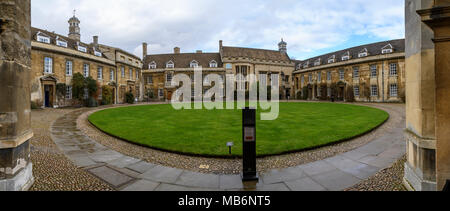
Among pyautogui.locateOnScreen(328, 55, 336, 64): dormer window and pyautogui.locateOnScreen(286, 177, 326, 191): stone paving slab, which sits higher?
pyautogui.locateOnScreen(328, 55, 336, 64): dormer window

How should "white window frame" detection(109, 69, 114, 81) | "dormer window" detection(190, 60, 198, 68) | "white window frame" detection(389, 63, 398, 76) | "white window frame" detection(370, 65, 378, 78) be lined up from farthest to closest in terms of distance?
1. "dormer window" detection(190, 60, 198, 68)
2. "white window frame" detection(370, 65, 378, 78)
3. "white window frame" detection(109, 69, 114, 81)
4. "white window frame" detection(389, 63, 398, 76)

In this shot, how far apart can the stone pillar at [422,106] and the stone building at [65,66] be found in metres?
27.6

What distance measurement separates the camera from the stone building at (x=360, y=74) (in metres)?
26.8

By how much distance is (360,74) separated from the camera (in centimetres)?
3048

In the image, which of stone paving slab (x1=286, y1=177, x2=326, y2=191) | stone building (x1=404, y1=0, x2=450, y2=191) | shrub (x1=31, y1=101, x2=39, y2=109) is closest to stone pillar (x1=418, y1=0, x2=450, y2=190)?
stone building (x1=404, y1=0, x2=450, y2=191)

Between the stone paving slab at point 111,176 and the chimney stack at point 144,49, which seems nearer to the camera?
the stone paving slab at point 111,176

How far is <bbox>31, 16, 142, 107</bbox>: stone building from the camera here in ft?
63.1

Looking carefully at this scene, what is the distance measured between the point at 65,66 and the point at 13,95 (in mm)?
24351

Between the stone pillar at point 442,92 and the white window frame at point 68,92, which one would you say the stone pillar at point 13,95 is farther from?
the white window frame at point 68,92

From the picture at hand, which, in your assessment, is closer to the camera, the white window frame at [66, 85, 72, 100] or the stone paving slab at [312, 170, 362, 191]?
the stone paving slab at [312, 170, 362, 191]

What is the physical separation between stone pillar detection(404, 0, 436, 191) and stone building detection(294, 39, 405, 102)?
3103cm

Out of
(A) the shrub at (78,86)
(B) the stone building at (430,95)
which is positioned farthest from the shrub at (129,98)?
(B) the stone building at (430,95)

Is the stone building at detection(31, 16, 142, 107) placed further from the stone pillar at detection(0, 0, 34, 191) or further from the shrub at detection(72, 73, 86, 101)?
the stone pillar at detection(0, 0, 34, 191)
